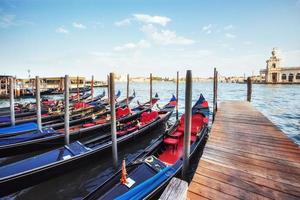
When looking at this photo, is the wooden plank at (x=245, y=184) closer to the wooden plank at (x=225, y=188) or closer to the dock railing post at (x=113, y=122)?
the wooden plank at (x=225, y=188)

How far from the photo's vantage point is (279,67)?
71938mm

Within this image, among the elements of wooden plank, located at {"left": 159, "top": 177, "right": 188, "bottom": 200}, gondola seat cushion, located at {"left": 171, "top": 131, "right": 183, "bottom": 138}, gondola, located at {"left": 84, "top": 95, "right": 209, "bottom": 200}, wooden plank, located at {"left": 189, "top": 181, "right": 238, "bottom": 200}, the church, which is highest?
the church

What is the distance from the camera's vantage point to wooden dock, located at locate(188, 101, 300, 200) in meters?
2.72

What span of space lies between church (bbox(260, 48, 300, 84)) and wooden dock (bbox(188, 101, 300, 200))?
80.0 meters

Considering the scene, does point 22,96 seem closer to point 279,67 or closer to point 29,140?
point 29,140

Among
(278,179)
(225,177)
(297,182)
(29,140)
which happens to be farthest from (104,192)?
(29,140)

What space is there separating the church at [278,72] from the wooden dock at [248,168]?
7996 cm

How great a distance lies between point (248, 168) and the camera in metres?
3.43

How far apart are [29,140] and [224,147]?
7031 millimetres

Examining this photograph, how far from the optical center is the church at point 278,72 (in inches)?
2822

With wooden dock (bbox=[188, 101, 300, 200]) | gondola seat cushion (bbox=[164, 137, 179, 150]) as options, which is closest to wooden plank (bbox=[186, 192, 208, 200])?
wooden dock (bbox=[188, 101, 300, 200])

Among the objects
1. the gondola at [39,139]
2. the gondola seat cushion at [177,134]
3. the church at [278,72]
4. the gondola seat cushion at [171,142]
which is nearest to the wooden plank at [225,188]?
the gondola seat cushion at [171,142]

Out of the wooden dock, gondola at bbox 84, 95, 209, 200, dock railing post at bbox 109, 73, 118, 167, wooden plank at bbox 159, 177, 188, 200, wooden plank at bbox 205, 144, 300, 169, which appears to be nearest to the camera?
wooden plank at bbox 159, 177, 188, 200

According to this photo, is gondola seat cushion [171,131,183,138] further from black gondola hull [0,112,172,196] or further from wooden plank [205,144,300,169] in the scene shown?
wooden plank [205,144,300,169]
